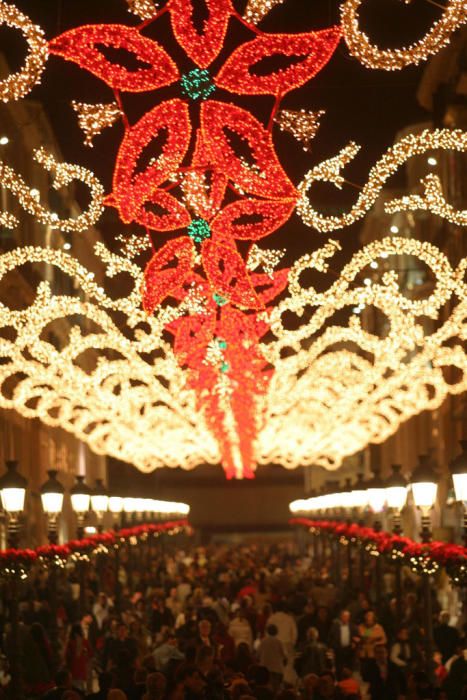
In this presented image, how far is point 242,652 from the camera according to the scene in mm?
18469

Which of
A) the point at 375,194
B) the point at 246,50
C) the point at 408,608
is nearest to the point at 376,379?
the point at 408,608

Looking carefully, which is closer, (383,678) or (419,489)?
(383,678)

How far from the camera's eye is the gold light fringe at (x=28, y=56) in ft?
39.1

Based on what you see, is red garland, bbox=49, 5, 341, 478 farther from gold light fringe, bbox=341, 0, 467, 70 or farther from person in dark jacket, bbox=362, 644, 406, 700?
person in dark jacket, bbox=362, 644, 406, 700

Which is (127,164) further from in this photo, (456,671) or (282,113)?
(456,671)

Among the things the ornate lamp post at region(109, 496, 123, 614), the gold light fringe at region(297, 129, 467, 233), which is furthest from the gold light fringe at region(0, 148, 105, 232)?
the ornate lamp post at region(109, 496, 123, 614)

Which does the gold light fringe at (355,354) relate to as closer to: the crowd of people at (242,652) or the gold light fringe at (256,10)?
the crowd of people at (242,652)

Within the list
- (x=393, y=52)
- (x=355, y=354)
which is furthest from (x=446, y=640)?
(x=355, y=354)

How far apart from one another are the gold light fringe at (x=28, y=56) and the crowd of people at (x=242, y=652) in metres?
4.45

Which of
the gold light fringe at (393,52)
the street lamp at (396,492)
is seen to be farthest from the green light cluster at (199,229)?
the street lamp at (396,492)

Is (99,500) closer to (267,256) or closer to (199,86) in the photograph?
(267,256)

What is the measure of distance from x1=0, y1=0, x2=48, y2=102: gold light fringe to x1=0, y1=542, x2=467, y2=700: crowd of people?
4.45 metres

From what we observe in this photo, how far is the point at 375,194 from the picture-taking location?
14.4 m

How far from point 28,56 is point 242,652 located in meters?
8.35
